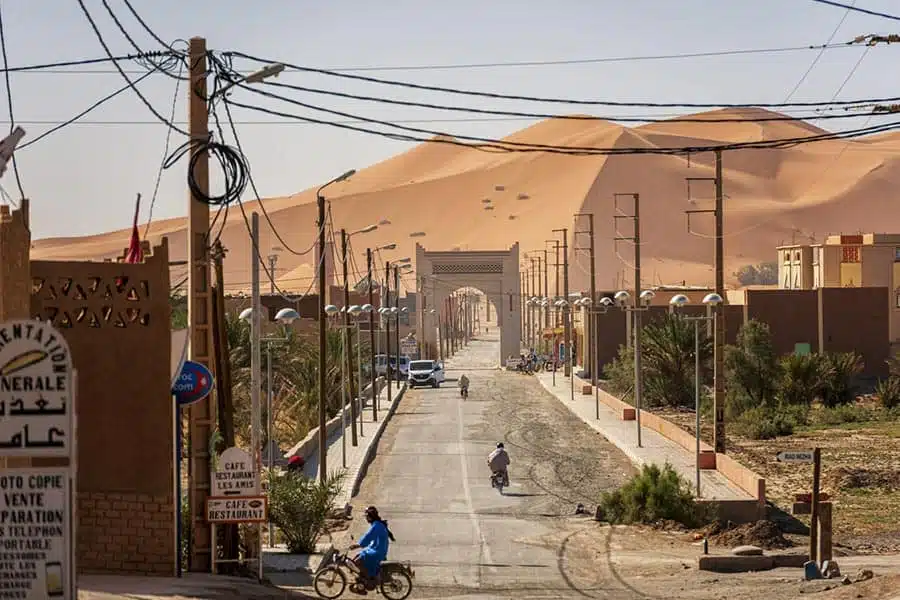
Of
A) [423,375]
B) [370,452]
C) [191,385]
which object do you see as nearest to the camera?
[191,385]

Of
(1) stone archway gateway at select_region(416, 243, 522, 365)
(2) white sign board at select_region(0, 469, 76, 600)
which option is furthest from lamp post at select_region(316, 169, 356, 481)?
(1) stone archway gateway at select_region(416, 243, 522, 365)

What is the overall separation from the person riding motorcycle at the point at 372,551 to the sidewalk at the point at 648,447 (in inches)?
436

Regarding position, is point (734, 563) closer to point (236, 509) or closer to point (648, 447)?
point (236, 509)

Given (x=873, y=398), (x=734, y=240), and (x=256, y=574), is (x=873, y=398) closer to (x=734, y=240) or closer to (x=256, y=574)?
(x=256, y=574)

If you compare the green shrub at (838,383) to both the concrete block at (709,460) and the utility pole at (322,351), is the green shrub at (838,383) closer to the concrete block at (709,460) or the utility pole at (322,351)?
the concrete block at (709,460)

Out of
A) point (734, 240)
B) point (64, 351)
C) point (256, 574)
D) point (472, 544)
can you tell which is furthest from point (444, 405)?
point (734, 240)

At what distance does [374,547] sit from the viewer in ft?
63.4

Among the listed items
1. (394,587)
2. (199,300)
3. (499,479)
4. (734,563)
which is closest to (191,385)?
(199,300)

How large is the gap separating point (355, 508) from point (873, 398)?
33.2 meters

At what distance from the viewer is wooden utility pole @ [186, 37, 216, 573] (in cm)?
1830

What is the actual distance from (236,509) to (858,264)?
2553 inches

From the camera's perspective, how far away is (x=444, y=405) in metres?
60.3

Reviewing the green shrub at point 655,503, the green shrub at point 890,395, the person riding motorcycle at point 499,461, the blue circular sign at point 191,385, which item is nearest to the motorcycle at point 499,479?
the person riding motorcycle at point 499,461

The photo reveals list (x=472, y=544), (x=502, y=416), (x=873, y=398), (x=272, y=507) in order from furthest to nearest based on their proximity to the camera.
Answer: (x=873, y=398) → (x=502, y=416) → (x=472, y=544) → (x=272, y=507)
